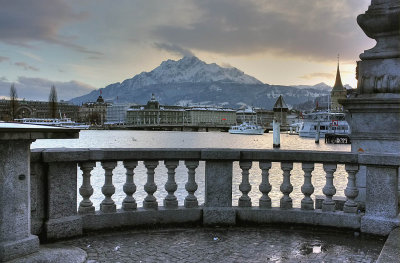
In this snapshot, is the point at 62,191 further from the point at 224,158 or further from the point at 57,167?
the point at 224,158

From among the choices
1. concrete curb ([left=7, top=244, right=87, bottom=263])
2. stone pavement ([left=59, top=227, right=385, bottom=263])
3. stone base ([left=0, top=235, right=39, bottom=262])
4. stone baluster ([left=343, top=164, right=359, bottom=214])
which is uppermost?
stone baluster ([left=343, top=164, right=359, bottom=214])

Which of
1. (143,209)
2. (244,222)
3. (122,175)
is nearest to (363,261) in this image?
(244,222)

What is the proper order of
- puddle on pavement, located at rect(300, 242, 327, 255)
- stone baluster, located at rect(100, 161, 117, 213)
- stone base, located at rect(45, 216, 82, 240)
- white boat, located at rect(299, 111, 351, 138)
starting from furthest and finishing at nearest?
white boat, located at rect(299, 111, 351, 138)
stone baluster, located at rect(100, 161, 117, 213)
stone base, located at rect(45, 216, 82, 240)
puddle on pavement, located at rect(300, 242, 327, 255)

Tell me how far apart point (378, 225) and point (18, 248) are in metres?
4.97

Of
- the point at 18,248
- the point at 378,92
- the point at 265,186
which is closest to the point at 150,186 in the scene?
the point at 265,186

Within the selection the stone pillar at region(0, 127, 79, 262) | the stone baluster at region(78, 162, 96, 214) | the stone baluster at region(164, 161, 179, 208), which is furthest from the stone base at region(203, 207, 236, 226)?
the stone pillar at region(0, 127, 79, 262)

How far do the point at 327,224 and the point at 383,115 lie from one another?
2.51 meters

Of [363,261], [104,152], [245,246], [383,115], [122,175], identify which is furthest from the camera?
[122,175]

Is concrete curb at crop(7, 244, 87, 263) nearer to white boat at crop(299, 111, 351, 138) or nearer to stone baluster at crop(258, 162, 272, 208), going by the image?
stone baluster at crop(258, 162, 272, 208)

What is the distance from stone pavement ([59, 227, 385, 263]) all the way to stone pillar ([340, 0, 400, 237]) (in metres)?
1.97

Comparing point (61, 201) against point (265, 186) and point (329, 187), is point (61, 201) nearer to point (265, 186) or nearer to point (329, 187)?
point (265, 186)

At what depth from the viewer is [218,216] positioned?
681 cm

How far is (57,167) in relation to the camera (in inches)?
233

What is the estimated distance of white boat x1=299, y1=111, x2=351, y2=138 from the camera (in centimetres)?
11518
